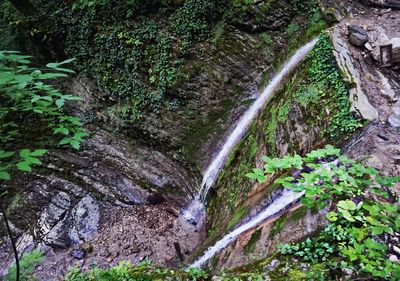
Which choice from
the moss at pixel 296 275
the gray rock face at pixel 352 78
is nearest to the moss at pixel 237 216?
the moss at pixel 296 275

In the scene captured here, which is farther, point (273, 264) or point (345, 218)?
point (273, 264)

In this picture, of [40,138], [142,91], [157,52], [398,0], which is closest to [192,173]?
[142,91]

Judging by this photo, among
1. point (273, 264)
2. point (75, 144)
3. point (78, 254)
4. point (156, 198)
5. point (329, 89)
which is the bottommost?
point (78, 254)

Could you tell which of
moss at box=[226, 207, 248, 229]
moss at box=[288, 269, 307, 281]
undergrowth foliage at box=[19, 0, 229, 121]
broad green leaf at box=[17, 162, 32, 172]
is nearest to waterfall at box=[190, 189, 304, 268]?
moss at box=[226, 207, 248, 229]

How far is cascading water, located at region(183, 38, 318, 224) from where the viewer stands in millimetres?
6055

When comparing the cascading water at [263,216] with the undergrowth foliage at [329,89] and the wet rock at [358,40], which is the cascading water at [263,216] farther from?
the wet rock at [358,40]

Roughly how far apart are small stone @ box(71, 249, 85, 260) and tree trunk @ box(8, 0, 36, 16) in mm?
6064

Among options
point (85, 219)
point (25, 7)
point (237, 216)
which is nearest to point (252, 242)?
point (237, 216)

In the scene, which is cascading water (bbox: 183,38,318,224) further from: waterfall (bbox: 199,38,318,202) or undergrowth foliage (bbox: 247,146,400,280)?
undergrowth foliage (bbox: 247,146,400,280)

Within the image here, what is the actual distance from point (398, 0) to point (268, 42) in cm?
245

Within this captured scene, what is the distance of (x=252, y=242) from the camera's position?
3824 mm

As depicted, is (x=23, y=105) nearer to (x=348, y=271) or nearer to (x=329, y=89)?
(x=348, y=271)

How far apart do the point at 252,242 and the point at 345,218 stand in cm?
134

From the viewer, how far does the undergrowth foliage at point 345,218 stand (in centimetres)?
181
